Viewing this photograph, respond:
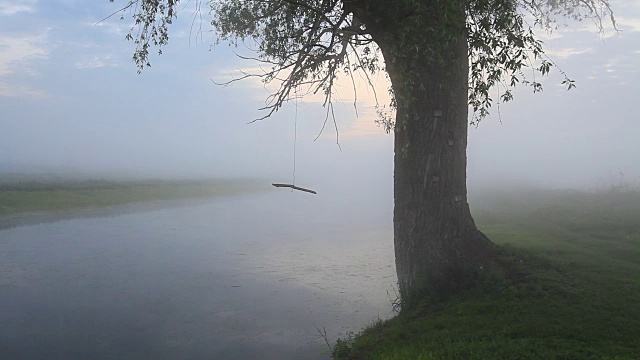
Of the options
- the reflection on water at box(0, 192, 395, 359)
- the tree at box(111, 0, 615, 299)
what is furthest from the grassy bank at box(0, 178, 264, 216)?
the tree at box(111, 0, 615, 299)

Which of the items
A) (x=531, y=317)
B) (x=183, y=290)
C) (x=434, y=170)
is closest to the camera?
(x=531, y=317)

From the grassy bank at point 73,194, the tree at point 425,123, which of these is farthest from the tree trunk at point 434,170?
the grassy bank at point 73,194

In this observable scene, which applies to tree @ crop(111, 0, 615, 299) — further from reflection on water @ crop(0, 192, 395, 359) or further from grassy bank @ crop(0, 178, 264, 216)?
grassy bank @ crop(0, 178, 264, 216)

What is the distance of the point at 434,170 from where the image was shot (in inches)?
422

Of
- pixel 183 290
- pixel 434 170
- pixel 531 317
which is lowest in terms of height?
pixel 183 290

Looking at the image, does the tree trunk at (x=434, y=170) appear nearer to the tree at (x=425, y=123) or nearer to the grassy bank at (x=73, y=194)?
the tree at (x=425, y=123)

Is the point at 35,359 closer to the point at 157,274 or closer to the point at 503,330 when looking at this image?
the point at 157,274

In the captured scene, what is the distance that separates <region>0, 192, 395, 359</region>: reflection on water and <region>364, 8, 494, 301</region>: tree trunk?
2770 mm

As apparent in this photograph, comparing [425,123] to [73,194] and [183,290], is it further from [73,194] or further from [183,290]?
[73,194]

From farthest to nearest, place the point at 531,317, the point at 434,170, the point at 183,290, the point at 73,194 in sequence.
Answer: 1. the point at 73,194
2. the point at 183,290
3. the point at 434,170
4. the point at 531,317

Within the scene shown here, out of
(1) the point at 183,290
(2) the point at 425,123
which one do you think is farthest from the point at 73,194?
(2) the point at 425,123

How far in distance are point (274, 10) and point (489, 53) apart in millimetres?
5146

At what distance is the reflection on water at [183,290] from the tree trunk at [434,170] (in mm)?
2770

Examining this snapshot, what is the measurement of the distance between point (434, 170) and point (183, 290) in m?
9.04
